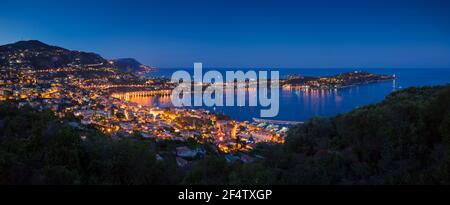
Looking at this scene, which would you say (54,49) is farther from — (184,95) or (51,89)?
(51,89)

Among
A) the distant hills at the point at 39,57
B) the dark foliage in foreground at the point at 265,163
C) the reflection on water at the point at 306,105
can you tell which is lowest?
the reflection on water at the point at 306,105

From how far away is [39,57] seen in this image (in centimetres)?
4734

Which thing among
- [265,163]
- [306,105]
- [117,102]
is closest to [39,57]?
[117,102]

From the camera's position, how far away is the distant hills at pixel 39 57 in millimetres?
42781

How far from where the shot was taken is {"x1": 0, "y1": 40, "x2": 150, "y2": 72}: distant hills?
4278 centimetres

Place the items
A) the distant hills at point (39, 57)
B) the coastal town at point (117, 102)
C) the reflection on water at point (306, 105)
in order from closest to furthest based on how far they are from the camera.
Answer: the coastal town at point (117, 102)
the reflection on water at point (306, 105)
the distant hills at point (39, 57)

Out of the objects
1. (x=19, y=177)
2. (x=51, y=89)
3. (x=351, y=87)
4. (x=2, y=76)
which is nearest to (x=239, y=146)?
(x=19, y=177)

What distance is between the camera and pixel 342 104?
37.2 m

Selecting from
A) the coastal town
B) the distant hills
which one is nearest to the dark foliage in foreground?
the coastal town

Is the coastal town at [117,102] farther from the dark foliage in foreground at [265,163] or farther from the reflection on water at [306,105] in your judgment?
the dark foliage in foreground at [265,163]

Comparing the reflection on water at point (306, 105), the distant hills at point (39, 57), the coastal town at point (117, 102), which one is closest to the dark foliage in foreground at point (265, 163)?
the coastal town at point (117, 102)

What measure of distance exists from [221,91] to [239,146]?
36.1 metres

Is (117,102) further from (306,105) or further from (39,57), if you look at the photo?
(306,105)
